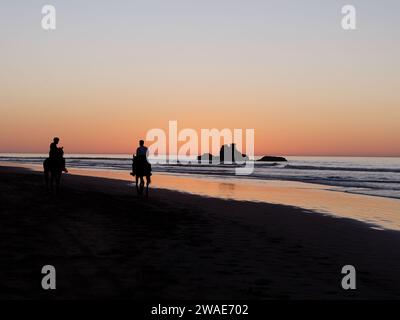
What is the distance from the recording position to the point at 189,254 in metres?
9.73

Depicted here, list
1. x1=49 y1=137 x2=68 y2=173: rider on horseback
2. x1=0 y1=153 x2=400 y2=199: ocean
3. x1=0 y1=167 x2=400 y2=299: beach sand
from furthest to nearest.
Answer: x1=0 y1=153 x2=400 y2=199: ocean
x1=49 y1=137 x2=68 y2=173: rider on horseback
x1=0 y1=167 x2=400 y2=299: beach sand

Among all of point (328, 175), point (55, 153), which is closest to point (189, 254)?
point (55, 153)

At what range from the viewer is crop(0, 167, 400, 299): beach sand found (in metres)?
7.10

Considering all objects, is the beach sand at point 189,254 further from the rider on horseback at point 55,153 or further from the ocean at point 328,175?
the ocean at point 328,175

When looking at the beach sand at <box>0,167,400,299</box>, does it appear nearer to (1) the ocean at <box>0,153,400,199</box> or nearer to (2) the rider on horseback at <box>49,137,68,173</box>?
(2) the rider on horseback at <box>49,137,68,173</box>

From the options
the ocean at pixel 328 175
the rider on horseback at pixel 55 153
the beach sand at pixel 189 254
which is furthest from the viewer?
the ocean at pixel 328 175

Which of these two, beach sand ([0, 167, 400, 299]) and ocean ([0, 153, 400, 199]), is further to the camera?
ocean ([0, 153, 400, 199])

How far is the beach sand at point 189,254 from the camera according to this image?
710 centimetres

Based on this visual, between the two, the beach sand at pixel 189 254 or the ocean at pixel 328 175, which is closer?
the beach sand at pixel 189 254

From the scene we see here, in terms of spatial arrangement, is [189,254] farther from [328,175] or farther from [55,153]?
[328,175]

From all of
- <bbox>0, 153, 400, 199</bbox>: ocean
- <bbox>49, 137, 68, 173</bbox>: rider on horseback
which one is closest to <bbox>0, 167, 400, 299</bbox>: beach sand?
<bbox>49, 137, 68, 173</bbox>: rider on horseback

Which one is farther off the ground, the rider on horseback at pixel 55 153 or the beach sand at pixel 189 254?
the rider on horseback at pixel 55 153

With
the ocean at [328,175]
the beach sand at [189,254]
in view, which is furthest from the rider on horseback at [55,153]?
the ocean at [328,175]

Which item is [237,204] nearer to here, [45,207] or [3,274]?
[45,207]
